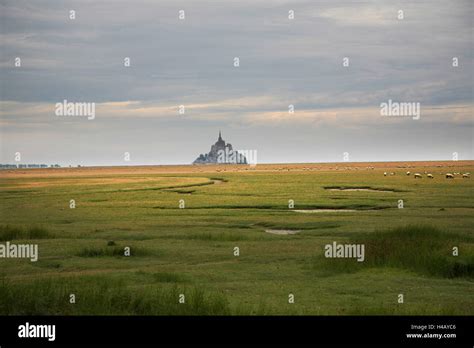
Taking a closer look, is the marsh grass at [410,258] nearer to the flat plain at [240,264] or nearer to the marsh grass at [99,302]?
the flat plain at [240,264]

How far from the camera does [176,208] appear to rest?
57719mm

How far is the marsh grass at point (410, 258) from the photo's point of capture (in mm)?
25422

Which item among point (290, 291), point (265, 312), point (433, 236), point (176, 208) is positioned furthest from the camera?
point (176, 208)

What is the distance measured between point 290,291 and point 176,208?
36011mm

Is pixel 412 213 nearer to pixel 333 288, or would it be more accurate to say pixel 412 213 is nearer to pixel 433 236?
pixel 433 236

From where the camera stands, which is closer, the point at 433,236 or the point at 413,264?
the point at 413,264

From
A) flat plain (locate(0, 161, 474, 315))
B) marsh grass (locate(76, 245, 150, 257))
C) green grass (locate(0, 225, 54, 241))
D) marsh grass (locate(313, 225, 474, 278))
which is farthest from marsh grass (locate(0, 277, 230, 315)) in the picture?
green grass (locate(0, 225, 54, 241))

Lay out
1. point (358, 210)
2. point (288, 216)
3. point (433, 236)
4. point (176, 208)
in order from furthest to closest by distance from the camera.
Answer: point (176, 208) → point (358, 210) → point (288, 216) → point (433, 236)

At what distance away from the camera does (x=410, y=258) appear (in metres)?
26.7
